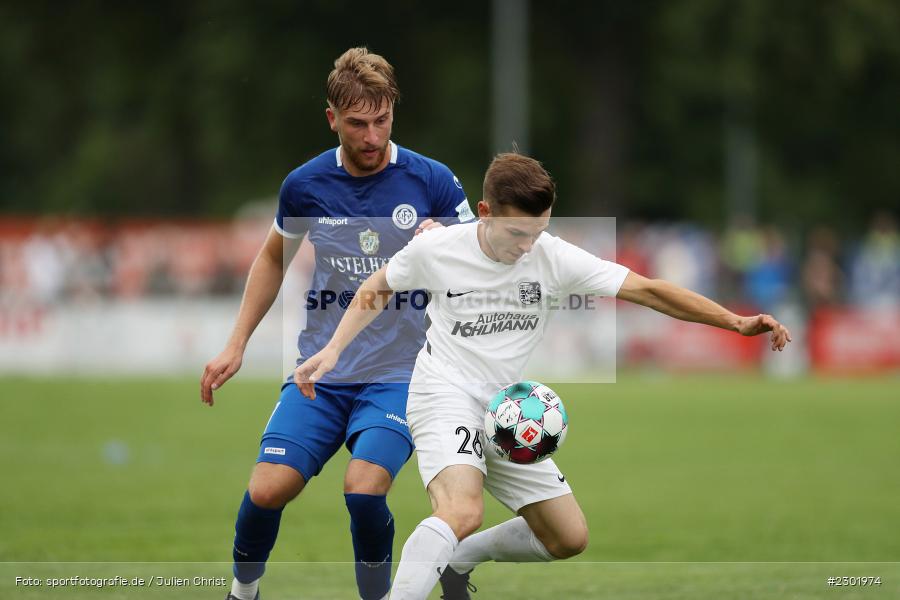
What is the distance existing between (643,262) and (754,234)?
2.73m

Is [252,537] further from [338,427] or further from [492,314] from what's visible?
[492,314]

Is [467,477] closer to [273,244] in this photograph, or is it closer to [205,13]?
[273,244]

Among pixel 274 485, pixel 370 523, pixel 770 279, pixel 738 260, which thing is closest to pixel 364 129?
pixel 274 485

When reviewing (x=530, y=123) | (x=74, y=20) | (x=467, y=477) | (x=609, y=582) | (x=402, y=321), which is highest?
(x=74, y=20)

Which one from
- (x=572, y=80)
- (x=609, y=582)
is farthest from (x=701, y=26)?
(x=609, y=582)

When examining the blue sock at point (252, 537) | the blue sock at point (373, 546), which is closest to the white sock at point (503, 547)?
the blue sock at point (373, 546)

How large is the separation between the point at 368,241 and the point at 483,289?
2.58 ft

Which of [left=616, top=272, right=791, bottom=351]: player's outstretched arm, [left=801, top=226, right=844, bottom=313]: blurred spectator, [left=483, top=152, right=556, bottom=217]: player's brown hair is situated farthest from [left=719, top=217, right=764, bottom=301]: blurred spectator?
[left=483, top=152, right=556, bottom=217]: player's brown hair

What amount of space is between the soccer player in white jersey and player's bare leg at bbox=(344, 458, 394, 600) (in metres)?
0.28

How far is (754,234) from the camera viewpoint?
90.4 feet

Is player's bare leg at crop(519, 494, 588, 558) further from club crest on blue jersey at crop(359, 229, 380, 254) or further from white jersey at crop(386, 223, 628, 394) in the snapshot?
club crest on blue jersey at crop(359, 229, 380, 254)

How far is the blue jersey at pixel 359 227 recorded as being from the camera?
268 inches

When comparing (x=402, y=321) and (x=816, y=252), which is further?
(x=816, y=252)

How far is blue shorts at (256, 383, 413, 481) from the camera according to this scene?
645cm
